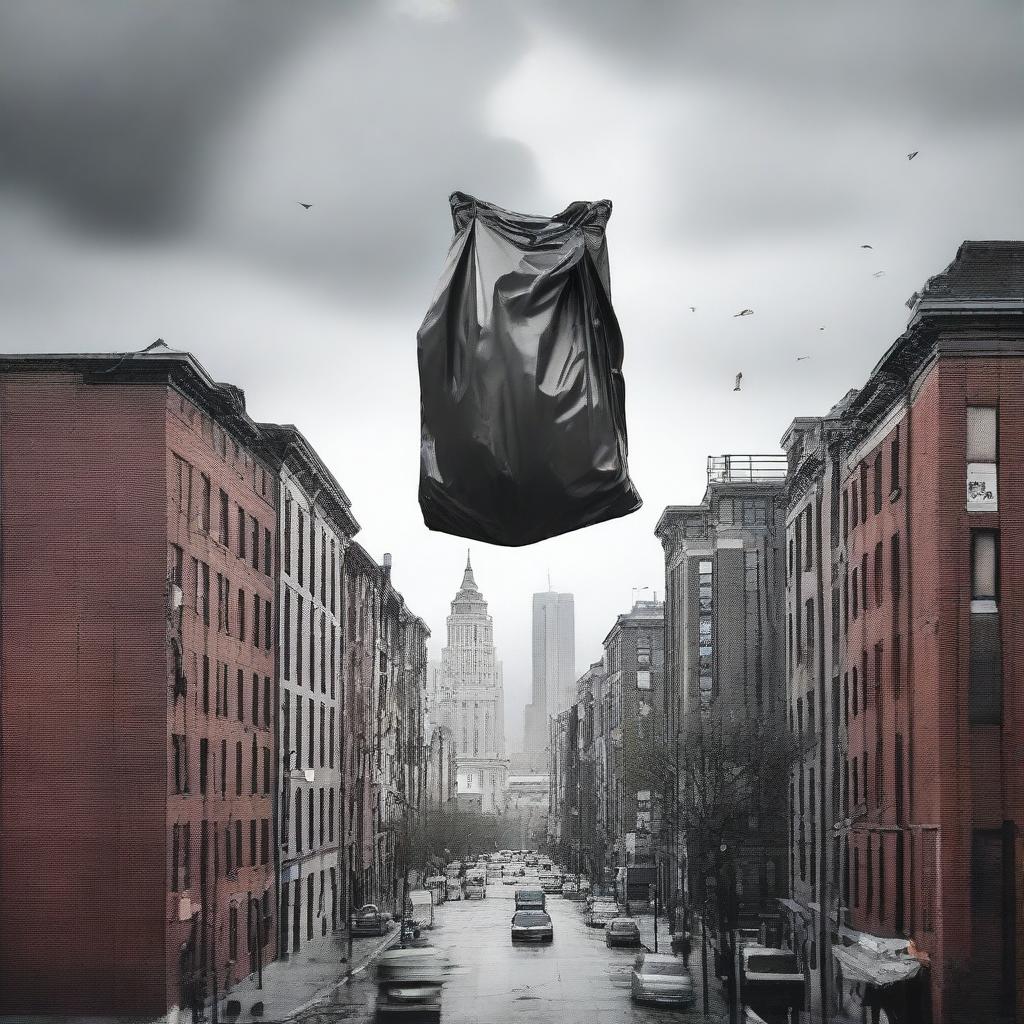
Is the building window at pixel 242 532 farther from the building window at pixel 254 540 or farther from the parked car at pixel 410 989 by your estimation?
the parked car at pixel 410 989

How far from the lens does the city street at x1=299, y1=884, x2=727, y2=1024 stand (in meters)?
45.3

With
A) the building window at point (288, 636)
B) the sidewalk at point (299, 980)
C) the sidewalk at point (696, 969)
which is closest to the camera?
the sidewalk at point (299, 980)

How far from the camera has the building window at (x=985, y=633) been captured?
37.5 metres

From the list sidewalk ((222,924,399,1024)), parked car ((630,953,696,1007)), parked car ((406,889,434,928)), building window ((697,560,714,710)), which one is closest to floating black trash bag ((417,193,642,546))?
sidewalk ((222,924,399,1024))

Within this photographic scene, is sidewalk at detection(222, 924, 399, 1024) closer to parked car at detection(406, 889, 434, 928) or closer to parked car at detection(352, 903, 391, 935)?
parked car at detection(352, 903, 391, 935)

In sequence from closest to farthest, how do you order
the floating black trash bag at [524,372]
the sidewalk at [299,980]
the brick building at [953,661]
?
the floating black trash bag at [524,372] < the brick building at [953,661] < the sidewalk at [299,980]

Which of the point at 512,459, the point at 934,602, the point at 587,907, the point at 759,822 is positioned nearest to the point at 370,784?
the point at 587,907

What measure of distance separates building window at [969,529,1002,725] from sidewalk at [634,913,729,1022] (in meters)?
14.4

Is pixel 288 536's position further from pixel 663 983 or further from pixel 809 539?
pixel 663 983

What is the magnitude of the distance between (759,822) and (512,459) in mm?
74073

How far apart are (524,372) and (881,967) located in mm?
37021

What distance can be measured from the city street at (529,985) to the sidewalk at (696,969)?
106 millimetres

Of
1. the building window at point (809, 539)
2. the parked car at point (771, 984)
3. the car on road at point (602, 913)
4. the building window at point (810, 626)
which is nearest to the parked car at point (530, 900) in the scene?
the car on road at point (602, 913)

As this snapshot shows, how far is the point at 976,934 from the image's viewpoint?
1422 inches
